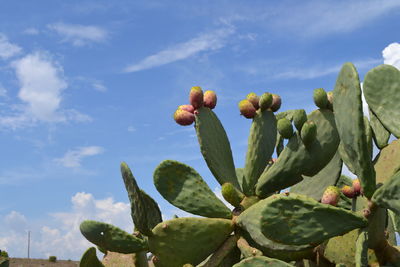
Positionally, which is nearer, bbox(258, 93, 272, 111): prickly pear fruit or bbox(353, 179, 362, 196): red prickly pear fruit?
bbox(353, 179, 362, 196): red prickly pear fruit

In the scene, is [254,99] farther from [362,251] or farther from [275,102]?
[362,251]

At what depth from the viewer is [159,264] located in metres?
3.07

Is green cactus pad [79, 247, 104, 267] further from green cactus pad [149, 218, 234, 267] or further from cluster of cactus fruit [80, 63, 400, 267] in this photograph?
green cactus pad [149, 218, 234, 267]

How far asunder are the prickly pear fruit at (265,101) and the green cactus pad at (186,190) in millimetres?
573

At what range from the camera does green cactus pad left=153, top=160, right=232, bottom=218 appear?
3131mm

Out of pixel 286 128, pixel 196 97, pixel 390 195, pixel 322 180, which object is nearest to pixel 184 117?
pixel 196 97

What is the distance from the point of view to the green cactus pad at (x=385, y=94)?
8.84ft

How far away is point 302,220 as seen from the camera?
2.40m

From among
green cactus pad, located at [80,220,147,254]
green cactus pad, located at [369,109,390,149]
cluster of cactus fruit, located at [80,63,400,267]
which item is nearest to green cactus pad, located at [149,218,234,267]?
cluster of cactus fruit, located at [80,63,400,267]

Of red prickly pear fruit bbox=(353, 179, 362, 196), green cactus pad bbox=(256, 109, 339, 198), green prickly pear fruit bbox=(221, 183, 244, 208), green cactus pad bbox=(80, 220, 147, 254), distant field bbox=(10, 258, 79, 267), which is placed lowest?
green cactus pad bbox=(80, 220, 147, 254)

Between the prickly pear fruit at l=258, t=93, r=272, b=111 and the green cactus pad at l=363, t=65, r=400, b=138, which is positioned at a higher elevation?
the prickly pear fruit at l=258, t=93, r=272, b=111

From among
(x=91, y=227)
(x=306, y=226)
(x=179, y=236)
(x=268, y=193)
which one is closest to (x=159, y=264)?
(x=179, y=236)

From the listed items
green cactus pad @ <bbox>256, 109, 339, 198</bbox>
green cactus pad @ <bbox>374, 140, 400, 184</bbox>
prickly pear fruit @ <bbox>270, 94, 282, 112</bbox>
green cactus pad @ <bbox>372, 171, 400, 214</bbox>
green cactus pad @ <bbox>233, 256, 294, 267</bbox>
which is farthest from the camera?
prickly pear fruit @ <bbox>270, 94, 282, 112</bbox>

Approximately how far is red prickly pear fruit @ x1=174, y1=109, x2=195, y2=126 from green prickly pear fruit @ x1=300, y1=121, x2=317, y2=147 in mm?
699
